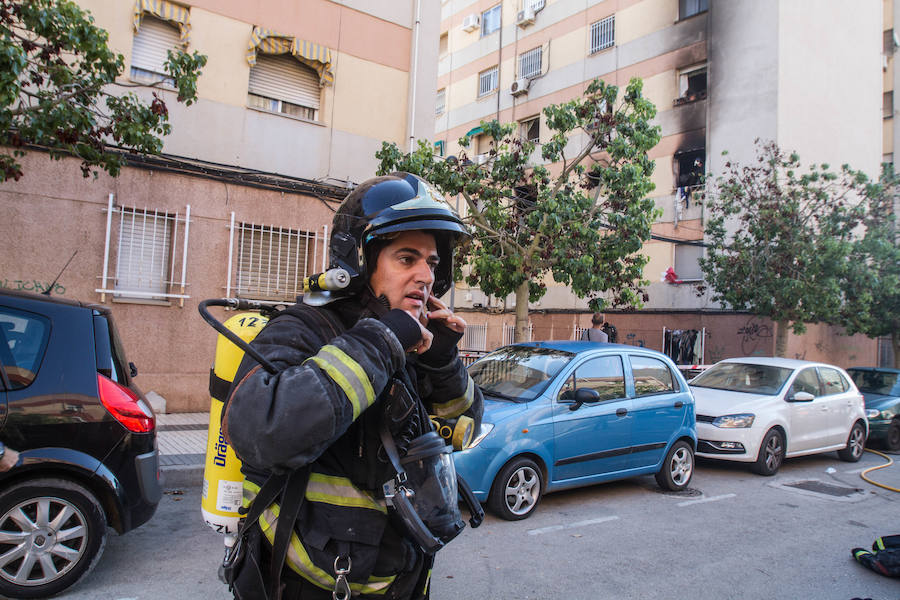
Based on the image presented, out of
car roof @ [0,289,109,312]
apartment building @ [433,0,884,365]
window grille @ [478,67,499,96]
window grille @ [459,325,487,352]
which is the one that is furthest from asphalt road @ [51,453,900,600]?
window grille @ [478,67,499,96]

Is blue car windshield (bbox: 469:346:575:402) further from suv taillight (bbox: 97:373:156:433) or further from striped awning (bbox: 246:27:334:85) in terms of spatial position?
striped awning (bbox: 246:27:334:85)

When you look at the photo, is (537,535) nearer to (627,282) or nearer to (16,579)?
(16,579)

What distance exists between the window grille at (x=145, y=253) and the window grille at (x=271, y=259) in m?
0.78

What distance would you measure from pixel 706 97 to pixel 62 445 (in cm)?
1988

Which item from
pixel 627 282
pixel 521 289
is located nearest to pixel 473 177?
pixel 521 289

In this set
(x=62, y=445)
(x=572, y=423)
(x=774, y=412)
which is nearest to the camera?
(x=62, y=445)

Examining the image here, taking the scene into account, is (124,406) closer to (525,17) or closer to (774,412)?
(774,412)

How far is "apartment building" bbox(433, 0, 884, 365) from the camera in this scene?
17.9m

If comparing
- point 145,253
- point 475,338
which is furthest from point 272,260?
point 475,338

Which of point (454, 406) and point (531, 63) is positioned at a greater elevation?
point (531, 63)

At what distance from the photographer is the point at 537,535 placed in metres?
5.38

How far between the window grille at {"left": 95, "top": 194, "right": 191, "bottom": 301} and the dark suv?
551 cm

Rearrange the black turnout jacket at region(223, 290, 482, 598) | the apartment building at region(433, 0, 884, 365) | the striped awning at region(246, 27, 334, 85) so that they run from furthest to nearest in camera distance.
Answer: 1. the apartment building at region(433, 0, 884, 365)
2. the striped awning at region(246, 27, 334, 85)
3. the black turnout jacket at region(223, 290, 482, 598)

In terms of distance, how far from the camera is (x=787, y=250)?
14.6 m
